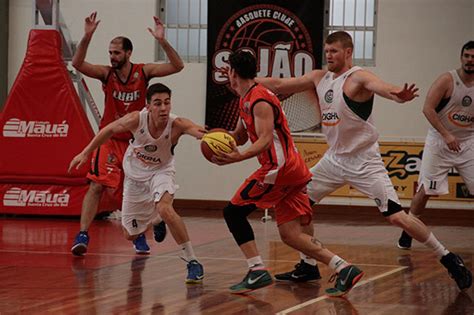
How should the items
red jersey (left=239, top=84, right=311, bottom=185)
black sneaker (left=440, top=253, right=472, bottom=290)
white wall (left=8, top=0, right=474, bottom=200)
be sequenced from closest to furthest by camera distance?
1. red jersey (left=239, top=84, right=311, bottom=185)
2. black sneaker (left=440, top=253, right=472, bottom=290)
3. white wall (left=8, top=0, right=474, bottom=200)

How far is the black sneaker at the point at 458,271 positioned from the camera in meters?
7.19

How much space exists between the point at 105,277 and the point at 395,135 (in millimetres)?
7366

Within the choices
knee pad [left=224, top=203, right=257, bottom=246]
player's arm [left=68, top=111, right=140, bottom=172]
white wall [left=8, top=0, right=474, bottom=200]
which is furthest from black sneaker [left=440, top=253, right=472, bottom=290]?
white wall [left=8, top=0, right=474, bottom=200]

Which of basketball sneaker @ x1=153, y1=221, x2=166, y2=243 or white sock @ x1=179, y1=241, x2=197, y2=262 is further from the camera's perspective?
basketball sneaker @ x1=153, y1=221, x2=166, y2=243

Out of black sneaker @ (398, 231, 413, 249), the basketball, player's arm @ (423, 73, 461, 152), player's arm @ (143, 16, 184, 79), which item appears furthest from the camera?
black sneaker @ (398, 231, 413, 249)

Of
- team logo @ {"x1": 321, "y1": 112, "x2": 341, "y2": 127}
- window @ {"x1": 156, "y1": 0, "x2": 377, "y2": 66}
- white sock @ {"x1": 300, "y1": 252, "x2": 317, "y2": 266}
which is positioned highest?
window @ {"x1": 156, "y1": 0, "x2": 377, "y2": 66}

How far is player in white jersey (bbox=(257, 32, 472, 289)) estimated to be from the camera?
23.9 ft

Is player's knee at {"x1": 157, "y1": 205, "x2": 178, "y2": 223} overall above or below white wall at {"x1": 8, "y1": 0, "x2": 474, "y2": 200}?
below

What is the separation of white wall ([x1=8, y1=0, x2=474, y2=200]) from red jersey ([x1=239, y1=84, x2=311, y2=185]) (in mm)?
7345

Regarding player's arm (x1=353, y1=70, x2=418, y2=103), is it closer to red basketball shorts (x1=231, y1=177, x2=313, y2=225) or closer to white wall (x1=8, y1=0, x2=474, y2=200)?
red basketball shorts (x1=231, y1=177, x2=313, y2=225)

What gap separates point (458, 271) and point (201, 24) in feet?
27.2

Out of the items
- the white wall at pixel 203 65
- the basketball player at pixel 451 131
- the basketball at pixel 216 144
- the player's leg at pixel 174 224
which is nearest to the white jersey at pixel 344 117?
the basketball at pixel 216 144

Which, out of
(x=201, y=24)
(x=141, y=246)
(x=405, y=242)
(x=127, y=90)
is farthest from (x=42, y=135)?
(x=405, y=242)

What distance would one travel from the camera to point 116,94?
Result: 963 centimetres
